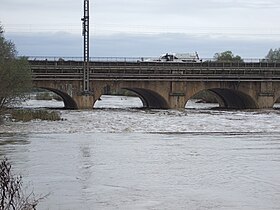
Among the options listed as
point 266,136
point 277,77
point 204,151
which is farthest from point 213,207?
point 277,77

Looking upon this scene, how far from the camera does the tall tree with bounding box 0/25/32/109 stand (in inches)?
2098

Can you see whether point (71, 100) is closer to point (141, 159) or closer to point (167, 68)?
point (167, 68)

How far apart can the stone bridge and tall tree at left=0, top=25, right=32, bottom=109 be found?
17.0 m

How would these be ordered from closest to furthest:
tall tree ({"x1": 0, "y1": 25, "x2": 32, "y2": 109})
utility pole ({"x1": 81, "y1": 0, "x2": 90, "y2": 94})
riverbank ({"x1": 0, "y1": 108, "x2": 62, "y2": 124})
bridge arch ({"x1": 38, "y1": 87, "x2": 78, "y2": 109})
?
tall tree ({"x1": 0, "y1": 25, "x2": 32, "y2": 109}), riverbank ({"x1": 0, "y1": 108, "x2": 62, "y2": 124}), utility pole ({"x1": 81, "y1": 0, "x2": 90, "y2": 94}), bridge arch ({"x1": 38, "y1": 87, "x2": 78, "y2": 109})

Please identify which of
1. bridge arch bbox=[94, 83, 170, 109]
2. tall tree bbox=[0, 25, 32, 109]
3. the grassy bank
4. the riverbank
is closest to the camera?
tall tree bbox=[0, 25, 32, 109]

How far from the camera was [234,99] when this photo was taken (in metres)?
94.6

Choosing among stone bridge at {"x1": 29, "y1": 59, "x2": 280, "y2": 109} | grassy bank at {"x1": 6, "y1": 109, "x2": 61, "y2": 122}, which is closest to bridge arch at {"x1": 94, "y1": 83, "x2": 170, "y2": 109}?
stone bridge at {"x1": 29, "y1": 59, "x2": 280, "y2": 109}

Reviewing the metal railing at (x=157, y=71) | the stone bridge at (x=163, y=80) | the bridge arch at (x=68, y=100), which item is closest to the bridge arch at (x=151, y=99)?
the stone bridge at (x=163, y=80)

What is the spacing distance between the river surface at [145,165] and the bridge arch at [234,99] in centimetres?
3421

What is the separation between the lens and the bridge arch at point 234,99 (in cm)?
8629

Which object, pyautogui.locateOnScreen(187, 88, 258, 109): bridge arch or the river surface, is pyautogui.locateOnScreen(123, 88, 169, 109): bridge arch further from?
the river surface

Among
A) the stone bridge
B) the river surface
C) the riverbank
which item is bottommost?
the river surface

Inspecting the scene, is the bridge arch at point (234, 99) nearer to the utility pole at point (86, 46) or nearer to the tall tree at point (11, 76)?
the utility pole at point (86, 46)

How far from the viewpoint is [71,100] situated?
261 ft
